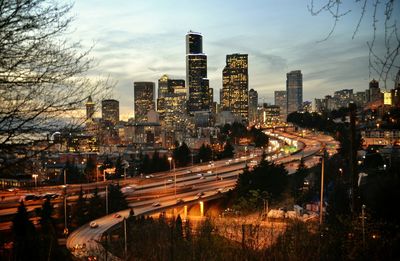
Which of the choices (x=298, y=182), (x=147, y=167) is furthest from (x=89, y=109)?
(x=147, y=167)

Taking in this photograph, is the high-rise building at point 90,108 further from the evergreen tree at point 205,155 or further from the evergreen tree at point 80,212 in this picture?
the evergreen tree at point 205,155

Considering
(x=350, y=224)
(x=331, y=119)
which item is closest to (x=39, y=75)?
(x=350, y=224)

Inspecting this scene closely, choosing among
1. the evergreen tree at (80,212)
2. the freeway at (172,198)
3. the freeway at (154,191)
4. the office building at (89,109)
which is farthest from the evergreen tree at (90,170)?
the office building at (89,109)

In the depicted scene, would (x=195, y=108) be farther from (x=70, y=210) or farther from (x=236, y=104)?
(x=70, y=210)

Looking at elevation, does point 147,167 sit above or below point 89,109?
below

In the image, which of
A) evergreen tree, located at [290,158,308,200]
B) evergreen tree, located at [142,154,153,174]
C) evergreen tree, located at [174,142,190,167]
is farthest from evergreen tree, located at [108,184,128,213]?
evergreen tree, located at [174,142,190,167]

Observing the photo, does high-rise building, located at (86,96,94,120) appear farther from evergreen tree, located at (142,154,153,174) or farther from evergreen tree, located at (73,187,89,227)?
evergreen tree, located at (142,154,153,174)

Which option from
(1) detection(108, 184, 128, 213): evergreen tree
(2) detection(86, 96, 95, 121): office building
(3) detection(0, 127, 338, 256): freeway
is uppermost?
(2) detection(86, 96, 95, 121): office building

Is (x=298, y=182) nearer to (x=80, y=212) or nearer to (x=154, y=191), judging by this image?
(x=154, y=191)
